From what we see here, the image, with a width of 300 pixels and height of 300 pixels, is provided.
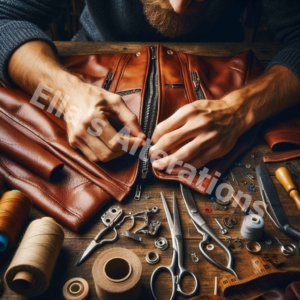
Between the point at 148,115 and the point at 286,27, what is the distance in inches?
34.9

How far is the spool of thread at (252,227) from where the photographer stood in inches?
41.1

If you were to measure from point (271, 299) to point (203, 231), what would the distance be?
0.90ft

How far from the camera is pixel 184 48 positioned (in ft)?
6.14

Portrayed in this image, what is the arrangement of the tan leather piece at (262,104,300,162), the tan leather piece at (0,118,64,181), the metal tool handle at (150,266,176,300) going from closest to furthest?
the metal tool handle at (150,266,176,300) → the tan leather piece at (0,118,64,181) → the tan leather piece at (262,104,300,162)

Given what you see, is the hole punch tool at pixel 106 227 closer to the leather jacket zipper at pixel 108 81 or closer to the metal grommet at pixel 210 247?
the metal grommet at pixel 210 247

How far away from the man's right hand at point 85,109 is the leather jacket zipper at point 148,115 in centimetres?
7

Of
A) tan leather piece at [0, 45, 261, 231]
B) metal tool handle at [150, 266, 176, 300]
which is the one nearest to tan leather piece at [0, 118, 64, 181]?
tan leather piece at [0, 45, 261, 231]

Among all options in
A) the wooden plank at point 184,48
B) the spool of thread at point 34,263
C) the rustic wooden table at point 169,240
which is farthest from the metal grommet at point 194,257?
the wooden plank at point 184,48

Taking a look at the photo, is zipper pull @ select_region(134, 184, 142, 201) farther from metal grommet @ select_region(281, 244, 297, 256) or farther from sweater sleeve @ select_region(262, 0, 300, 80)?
sweater sleeve @ select_region(262, 0, 300, 80)

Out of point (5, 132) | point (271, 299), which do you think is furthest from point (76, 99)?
point (271, 299)

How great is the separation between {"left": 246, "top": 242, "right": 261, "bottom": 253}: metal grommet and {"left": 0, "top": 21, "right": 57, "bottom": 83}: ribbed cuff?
1.17 m

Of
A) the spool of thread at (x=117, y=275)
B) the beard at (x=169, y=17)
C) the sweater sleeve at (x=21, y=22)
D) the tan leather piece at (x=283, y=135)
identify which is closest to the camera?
the spool of thread at (x=117, y=275)

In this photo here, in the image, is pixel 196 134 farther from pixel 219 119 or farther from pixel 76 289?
pixel 76 289

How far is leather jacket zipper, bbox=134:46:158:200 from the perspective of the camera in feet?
4.06
